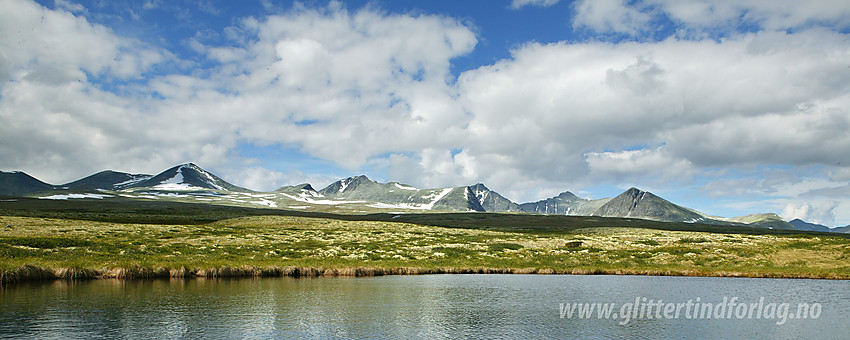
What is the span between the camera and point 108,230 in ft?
275

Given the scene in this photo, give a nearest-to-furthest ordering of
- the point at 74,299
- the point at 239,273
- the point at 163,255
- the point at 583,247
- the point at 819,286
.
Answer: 1. the point at 74,299
2. the point at 819,286
3. the point at 239,273
4. the point at 163,255
5. the point at 583,247

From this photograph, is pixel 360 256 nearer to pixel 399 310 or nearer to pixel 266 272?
pixel 266 272

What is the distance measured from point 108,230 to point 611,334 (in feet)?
277

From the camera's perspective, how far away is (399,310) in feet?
108

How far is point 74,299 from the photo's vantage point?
33.6 metres

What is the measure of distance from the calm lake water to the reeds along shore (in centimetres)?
263

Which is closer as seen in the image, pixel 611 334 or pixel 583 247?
pixel 611 334

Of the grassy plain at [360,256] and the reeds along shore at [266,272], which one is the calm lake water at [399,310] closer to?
the reeds along shore at [266,272]

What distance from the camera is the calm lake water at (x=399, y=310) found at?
26.6 meters

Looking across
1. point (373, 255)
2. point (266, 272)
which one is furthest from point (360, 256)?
point (266, 272)

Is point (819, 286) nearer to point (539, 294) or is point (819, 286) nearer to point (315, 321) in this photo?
point (539, 294)

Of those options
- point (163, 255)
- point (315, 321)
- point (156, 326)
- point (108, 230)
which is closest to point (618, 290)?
point (315, 321)

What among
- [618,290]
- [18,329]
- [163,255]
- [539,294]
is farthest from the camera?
[163,255]

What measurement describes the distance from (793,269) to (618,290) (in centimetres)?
3022
